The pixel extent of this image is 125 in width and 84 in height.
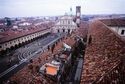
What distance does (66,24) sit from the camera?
2205 inches

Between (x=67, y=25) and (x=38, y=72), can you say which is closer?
(x=38, y=72)

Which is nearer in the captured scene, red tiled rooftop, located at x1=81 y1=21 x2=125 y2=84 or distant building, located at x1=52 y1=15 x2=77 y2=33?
red tiled rooftop, located at x1=81 y1=21 x2=125 y2=84

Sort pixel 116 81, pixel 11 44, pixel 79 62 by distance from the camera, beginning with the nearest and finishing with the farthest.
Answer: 1. pixel 116 81
2. pixel 79 62
3. pixel 11 44

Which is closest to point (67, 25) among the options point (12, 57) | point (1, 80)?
point (12, 57)

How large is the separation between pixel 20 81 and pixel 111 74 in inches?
336

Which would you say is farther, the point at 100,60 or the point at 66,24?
the point at 66,24

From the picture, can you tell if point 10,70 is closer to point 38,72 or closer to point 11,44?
point 38,72

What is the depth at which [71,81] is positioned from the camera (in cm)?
1639

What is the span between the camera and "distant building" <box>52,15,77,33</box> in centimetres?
5559

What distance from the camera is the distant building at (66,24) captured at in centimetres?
5559

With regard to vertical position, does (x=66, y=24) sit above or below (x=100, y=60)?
above

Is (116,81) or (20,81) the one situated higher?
(116,81)

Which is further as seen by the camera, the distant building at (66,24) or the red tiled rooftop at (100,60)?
the distant building at (66,24)

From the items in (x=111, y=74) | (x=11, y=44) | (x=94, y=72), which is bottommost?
(x=11, y=44)
